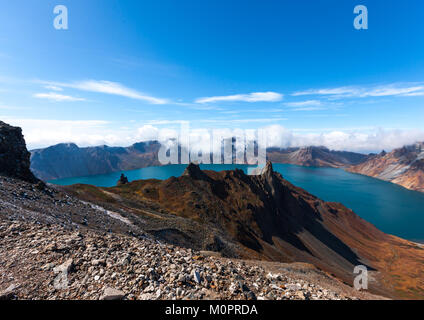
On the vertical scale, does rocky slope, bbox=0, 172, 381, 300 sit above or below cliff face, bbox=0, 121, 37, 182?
below

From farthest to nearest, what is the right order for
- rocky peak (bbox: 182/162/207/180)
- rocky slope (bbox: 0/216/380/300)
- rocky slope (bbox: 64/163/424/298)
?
rocky peak (bbox: 182/162/207/180), rocky slope (bbox: 64/163/424/298), rocky slope (bbox: 0/216/380/300)

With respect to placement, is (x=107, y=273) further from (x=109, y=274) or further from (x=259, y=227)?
(x=259, y=227)

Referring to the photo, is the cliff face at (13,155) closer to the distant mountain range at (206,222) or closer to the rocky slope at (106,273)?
the distant mountain range at (206,222)

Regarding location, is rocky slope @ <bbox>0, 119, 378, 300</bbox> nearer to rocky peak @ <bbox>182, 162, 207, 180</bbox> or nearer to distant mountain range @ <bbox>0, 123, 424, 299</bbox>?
distant mountain range @ <bbox>0, 123, 424, 299</bbox>

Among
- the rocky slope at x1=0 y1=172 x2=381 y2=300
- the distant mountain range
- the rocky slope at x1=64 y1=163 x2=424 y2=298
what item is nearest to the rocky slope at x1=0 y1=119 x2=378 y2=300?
the rocky slope at x1=0 y1=172 x2=381 y2=300
